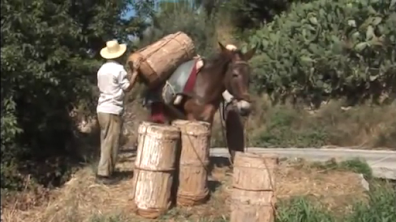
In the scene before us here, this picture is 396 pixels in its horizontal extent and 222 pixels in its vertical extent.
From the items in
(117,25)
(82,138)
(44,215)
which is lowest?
(44,215)

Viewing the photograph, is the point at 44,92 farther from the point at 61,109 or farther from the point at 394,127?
the point at 394,127

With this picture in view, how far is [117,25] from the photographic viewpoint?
40.7 ft

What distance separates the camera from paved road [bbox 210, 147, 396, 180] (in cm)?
1216

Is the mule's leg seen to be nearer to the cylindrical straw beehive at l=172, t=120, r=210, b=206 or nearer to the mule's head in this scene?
the mule's head

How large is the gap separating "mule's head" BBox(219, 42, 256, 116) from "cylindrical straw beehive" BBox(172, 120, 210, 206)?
597mm

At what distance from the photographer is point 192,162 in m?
9.98

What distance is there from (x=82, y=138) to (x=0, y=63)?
290 centimetres

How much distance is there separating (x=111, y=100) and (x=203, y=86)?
1.19 meters

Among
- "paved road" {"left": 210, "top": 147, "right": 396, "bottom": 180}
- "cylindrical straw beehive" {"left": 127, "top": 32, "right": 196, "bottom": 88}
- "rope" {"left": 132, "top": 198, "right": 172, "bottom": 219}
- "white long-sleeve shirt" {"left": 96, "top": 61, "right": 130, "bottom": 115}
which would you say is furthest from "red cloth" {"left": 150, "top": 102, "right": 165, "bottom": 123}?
"paved road" {"left": 210, "top": 147, "right": 396, "bottom": 180}

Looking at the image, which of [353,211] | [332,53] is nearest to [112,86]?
[353,211]

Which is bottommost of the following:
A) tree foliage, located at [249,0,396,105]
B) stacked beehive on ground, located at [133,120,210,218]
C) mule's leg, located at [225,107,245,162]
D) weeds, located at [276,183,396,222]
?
weeds, located at [276,183,396,222]

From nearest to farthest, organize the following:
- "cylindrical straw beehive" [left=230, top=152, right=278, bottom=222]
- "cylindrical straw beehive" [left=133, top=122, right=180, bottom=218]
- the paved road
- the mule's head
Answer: "cylindrical straw beehive" [left=230, top=152, right=278, bottom=222], "cylindrical straw beehive" [left=133, top=122, right=180, bottom=218], the mule's head, the paved road

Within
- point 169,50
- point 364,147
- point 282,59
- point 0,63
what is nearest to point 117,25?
point 169,50

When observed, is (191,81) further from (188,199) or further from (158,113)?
(188,199)
